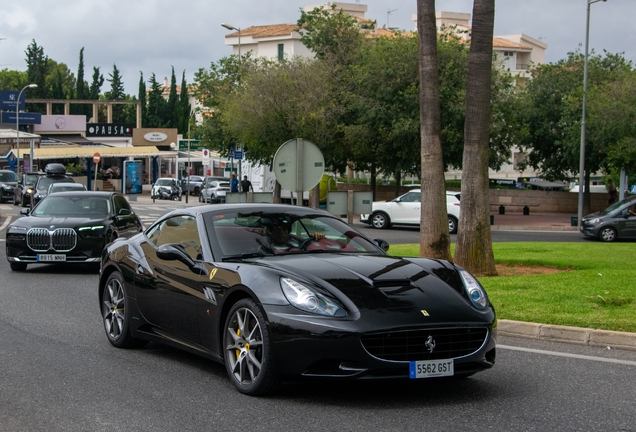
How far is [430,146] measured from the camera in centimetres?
1512

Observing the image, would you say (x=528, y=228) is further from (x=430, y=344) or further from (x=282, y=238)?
(x=430, y=344)

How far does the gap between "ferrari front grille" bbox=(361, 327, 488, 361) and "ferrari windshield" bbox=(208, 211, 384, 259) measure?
5.06 feet

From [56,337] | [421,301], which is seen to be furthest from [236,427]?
[56,337]

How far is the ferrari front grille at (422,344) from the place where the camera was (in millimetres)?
5941

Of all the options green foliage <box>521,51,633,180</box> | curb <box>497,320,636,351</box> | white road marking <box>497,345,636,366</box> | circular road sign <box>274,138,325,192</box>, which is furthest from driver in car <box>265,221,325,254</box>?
green foliage <box>521,51,633,180</box>

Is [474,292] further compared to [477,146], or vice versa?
[477,146]

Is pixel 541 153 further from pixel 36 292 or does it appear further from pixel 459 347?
pixel 459 347

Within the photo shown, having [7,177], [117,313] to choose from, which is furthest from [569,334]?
[7,177]

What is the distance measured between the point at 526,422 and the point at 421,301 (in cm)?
107

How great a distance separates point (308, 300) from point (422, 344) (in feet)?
2.73

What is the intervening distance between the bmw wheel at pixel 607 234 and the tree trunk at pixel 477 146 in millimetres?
16292

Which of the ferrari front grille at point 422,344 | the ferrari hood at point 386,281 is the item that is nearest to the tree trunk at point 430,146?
the ferrari hood at point 386,281

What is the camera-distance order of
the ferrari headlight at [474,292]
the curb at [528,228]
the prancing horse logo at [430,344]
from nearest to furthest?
1. the prancing horse logo at [430,344]
2. the ferrari headlight at [474,292]
3. the curb at [528,228]

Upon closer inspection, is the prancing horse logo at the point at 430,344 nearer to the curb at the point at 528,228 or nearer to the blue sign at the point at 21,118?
the curb at the point at 528,228
